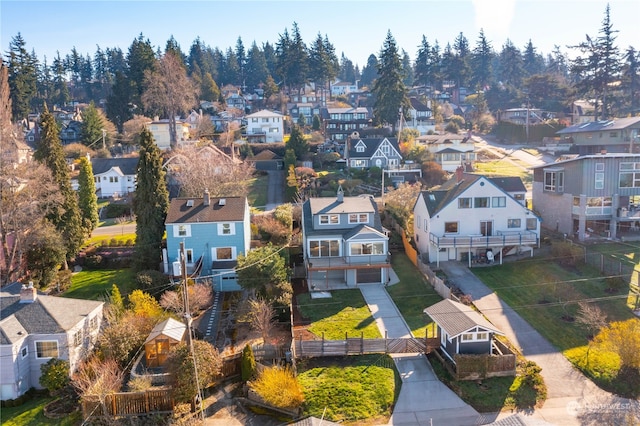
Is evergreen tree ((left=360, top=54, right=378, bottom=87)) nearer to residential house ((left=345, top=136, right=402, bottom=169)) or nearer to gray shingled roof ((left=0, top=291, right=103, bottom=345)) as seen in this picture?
residential house ((left=345, top=136, right=402, bottom=169))

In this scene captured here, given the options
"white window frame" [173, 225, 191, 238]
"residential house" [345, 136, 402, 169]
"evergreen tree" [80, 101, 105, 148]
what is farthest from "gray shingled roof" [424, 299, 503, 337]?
"evergreen tree" [80, 101, 105, 148]

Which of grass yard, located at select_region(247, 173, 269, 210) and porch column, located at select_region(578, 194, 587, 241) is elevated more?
grass yard, located at select_region(247, 173, 269, 210)

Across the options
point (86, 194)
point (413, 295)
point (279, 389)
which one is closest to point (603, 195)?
point (413, 295)

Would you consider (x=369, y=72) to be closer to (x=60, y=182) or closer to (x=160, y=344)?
(x=60, y=182)

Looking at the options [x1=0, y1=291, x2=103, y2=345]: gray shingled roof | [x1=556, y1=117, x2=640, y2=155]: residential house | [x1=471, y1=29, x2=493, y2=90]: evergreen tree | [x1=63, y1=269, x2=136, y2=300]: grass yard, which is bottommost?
[x1=63, y1=269, x2=136, y2=300]: grass yard

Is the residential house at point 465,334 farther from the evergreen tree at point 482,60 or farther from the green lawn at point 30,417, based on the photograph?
the evergreen tree at point 482,60

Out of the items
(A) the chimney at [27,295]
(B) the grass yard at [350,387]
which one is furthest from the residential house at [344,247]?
(A) the chimney at [27,295]

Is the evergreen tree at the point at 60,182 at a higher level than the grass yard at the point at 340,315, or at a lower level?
higher
